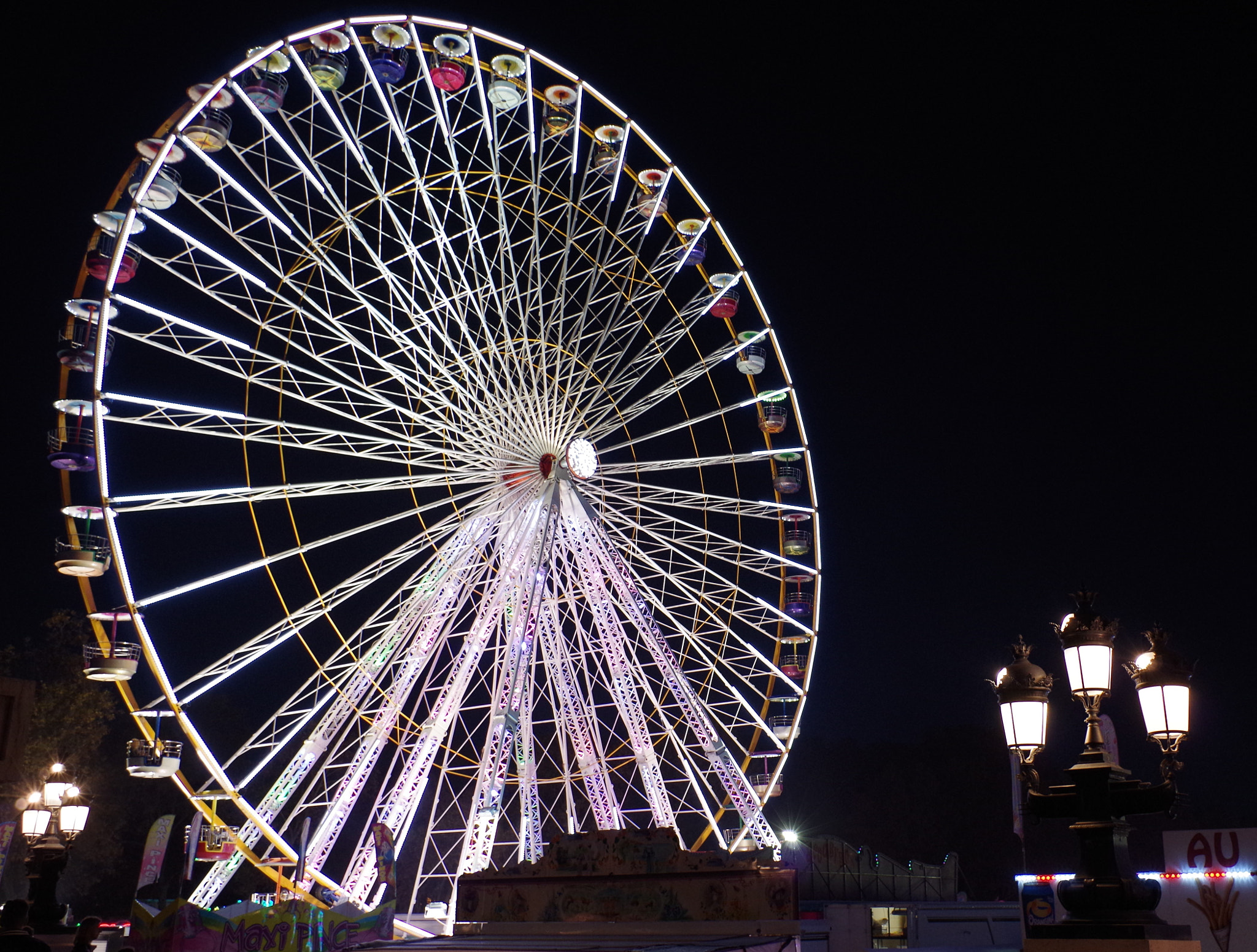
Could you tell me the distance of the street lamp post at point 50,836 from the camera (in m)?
10.3

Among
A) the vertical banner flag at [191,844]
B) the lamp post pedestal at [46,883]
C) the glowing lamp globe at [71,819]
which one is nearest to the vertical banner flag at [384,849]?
the lamp post pedestal at [46,883]

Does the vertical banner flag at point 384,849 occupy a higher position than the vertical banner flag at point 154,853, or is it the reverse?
the vertical banner flag at point 384,849

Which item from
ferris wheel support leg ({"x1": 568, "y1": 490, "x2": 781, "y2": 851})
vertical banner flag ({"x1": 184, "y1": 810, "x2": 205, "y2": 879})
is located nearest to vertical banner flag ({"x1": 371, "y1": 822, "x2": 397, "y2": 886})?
vertical banner flag ({"x1": 184, "y1": 810, "x2": 205, "y2": 879})

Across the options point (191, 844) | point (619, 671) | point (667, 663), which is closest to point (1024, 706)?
point (667, 663)

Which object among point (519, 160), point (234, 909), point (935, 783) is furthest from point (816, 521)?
point (935, 783)

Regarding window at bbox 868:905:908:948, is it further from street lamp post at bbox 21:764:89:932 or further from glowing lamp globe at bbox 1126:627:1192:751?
glowing lamp globe at bbox 1126:627:1192:751

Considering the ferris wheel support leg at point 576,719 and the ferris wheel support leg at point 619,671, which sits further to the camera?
the ferris wheel support leg at point 576,719

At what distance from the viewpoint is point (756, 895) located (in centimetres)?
1336

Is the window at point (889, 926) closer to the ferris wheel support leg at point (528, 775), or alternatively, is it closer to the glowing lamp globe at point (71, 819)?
the ferris wheel support leg at point (528, 775)

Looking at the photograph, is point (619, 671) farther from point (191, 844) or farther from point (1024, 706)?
point (1024, 706)

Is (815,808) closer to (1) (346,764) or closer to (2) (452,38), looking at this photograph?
(1) (346,764)

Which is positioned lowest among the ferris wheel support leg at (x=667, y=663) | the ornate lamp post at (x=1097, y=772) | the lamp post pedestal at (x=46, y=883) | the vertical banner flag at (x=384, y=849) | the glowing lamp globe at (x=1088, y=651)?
the lamp post pedestal at (x=46, y=883)

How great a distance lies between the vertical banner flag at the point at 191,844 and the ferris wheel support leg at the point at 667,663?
698 centimetres

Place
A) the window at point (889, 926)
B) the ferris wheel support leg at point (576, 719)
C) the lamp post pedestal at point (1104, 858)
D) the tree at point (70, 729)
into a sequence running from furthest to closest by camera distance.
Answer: the window at point (889, 926)
the tree at point (70, 729)
the ferris wheel support leg at point (576, 719)
the lamp post pedestal at point (1104, 858)
